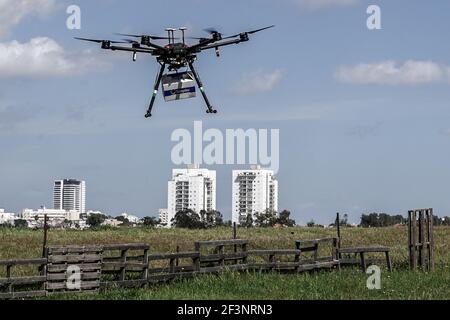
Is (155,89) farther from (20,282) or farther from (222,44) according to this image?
(20,282)

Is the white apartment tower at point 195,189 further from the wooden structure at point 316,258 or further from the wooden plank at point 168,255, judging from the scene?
the wooden plank at point 168,255

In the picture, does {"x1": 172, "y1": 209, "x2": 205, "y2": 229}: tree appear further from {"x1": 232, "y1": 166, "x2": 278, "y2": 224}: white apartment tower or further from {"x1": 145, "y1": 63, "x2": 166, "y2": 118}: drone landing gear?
{"x1": 145, "y1": 63, "x2": 166, "y2": 118}: drone landing gear

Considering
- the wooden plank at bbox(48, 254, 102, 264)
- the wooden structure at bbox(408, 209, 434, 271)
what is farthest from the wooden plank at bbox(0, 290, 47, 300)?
the wooden structure at bbox(408, 209, 434, 271)

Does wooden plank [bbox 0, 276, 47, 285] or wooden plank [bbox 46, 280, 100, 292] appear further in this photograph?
wooden plank [bbox 46, 280, 100, 292]

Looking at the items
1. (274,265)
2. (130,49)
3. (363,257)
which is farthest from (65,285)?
(363,257)

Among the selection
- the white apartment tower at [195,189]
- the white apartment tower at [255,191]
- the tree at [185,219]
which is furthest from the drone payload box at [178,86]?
the white apartment tower at [195,189]

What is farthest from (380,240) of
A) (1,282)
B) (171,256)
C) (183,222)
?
(183,222)
